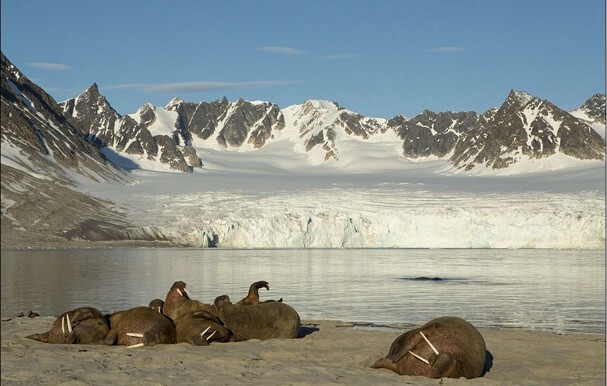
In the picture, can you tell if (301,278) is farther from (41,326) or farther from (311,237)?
(311,237)

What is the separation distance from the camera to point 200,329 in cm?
1688

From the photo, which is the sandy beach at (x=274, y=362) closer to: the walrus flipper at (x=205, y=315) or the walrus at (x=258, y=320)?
the walrus at (x=258, y=320)

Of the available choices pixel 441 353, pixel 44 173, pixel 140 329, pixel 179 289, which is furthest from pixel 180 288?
pixel 44 173

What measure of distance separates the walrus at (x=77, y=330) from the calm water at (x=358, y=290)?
8590mm

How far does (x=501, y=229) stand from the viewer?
96.1 meters

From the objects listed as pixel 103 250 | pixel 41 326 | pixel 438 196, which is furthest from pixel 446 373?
pixel 438 196

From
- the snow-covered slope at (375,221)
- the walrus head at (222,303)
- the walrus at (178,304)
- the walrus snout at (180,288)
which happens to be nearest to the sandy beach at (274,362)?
the walrus head at (222,303)

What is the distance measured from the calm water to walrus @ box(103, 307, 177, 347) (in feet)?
29.6

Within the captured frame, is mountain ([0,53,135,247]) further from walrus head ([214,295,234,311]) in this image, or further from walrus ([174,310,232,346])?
walrus ([174,310,232,346])

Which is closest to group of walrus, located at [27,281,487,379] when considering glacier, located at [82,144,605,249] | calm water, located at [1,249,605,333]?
calm water, located at [1,249,605,333]

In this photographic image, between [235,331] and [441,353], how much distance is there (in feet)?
18.9

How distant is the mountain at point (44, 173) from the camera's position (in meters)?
90.8

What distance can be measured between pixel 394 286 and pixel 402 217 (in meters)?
60.4

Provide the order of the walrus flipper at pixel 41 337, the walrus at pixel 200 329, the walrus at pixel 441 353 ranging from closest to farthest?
the walrus at pixel 441 353, the walrus flipper at pixel 41 337, the walrus at pixel 200 329
